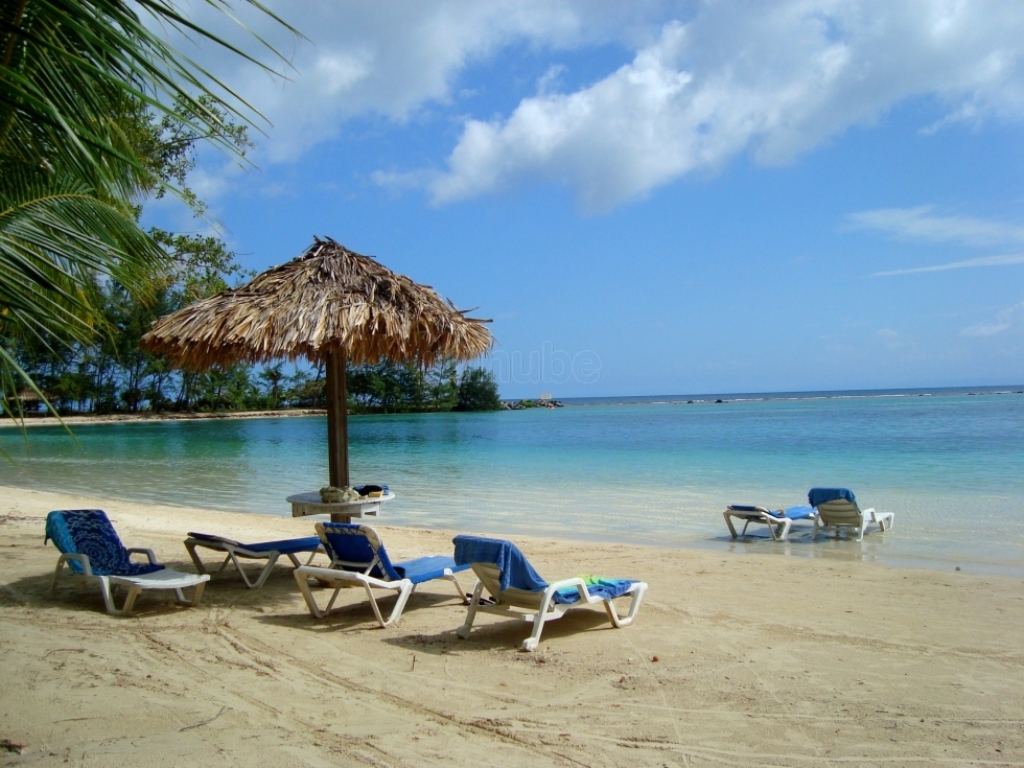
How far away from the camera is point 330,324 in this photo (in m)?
5.97

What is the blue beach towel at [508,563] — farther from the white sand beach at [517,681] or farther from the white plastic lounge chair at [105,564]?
the white plastic lounge chair at [105,564]

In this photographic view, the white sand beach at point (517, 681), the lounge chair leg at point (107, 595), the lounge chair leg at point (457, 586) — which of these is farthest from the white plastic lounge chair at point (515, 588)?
the lounge chair leg at point (107, 595)

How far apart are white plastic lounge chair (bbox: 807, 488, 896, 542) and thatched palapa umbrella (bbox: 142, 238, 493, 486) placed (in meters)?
5.02

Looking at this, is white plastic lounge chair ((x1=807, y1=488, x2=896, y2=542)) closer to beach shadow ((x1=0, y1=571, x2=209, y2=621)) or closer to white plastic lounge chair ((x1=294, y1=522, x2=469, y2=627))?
white plastic lounge chair ((x1=294, y1=522, x2=469, y2=627))

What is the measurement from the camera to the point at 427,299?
6.52m

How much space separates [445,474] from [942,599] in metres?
13.9

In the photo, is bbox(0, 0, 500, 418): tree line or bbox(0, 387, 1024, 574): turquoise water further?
bbox(0, 387, 1024, 574): turquoise water

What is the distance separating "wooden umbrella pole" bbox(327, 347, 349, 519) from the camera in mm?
6488

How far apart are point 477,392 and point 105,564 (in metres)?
71.0

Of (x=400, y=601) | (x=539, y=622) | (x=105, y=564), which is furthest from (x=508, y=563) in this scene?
(x=105, y=564)

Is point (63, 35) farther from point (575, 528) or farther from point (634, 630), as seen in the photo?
point (575, 528)

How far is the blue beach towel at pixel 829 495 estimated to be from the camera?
9484 mm

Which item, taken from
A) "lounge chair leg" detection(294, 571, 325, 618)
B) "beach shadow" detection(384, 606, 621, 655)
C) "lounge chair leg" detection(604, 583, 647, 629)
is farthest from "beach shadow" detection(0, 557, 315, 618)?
"lounge chair leg" detection(604, 583, 647, 629)

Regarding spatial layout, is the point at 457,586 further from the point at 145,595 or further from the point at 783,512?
the point at 783,512
